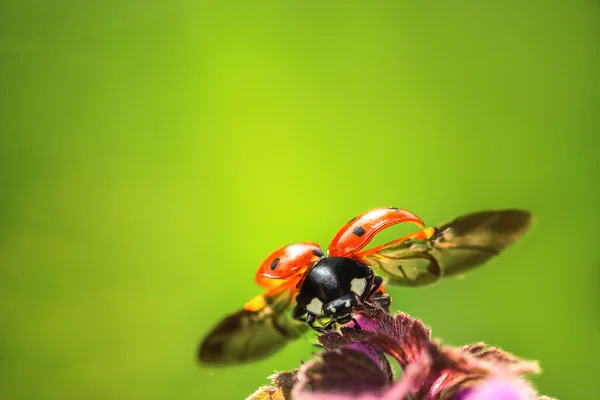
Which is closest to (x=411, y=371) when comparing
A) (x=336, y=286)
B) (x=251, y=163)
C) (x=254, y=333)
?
(x=336, y=286)

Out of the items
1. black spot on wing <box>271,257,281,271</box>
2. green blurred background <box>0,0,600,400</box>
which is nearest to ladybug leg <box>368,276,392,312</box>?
black spot on wing <box>271,257,281,271</box>

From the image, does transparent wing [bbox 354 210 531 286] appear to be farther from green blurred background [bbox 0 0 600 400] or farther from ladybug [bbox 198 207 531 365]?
green blurred background [bbox 0 0 600 400]

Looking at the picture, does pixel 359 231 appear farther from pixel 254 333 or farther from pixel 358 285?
pixel 254 333

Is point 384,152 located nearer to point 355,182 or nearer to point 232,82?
point 355,182

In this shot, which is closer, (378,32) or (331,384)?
(331,384)

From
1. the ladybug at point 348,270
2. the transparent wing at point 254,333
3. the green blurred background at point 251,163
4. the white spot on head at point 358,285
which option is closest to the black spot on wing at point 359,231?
the ladybug at point 348,270

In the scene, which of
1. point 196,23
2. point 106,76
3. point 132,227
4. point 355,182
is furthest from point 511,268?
point 106,76
